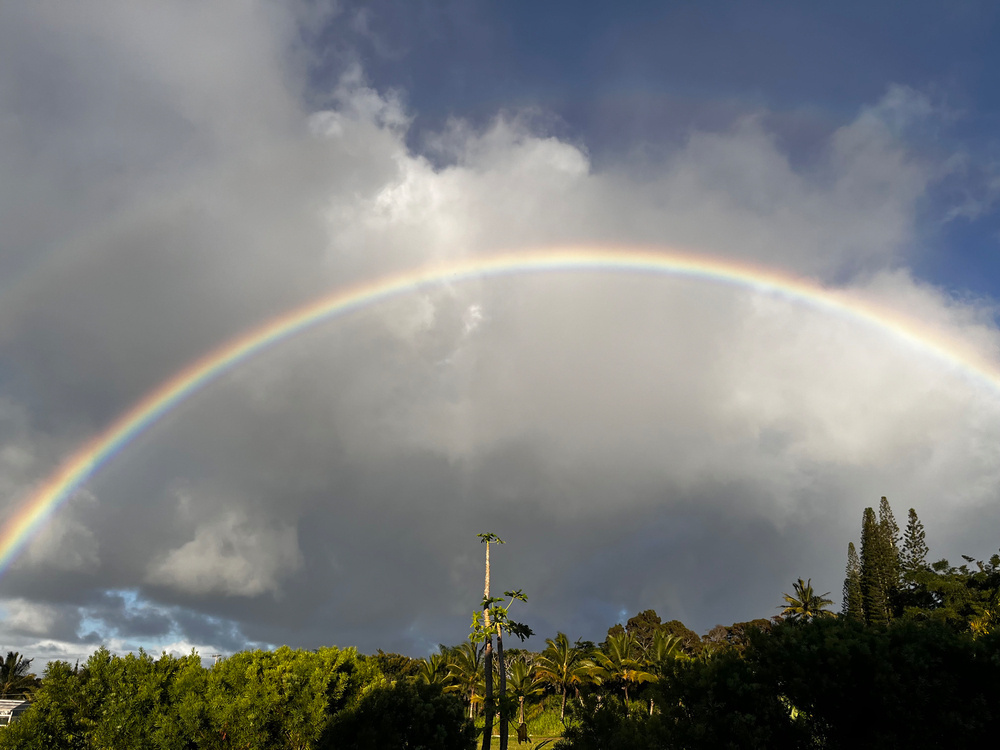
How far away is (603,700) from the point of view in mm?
16344

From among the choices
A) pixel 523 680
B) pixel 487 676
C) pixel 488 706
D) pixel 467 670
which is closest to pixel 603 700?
pixel 488 706

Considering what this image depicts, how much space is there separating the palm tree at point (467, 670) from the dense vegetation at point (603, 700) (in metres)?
51.5

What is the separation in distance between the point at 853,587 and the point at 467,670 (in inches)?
2714

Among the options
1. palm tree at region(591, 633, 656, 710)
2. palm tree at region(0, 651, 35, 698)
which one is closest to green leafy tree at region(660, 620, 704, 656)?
palm tree at region(591, 633, 656, 710)

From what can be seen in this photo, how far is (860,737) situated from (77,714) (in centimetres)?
2091

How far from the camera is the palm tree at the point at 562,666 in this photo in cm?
6781

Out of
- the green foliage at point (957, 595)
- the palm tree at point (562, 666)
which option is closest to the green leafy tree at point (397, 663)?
the palm tree at point (562, 666)

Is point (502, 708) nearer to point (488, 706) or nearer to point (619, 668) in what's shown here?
point (488, 706)

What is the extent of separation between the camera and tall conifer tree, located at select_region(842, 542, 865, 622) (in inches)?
3967

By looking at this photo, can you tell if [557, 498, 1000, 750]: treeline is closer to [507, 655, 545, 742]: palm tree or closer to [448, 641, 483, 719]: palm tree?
[507, 655, 545, 742]: palm tree

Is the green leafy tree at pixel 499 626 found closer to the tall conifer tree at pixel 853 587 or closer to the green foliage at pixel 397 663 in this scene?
the green foliage at pixel 397 663

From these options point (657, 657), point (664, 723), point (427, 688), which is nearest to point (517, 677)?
point (657, 657)

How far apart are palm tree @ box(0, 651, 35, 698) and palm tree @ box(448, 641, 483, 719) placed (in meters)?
52.6

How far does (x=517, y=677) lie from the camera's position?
66.1 metres
